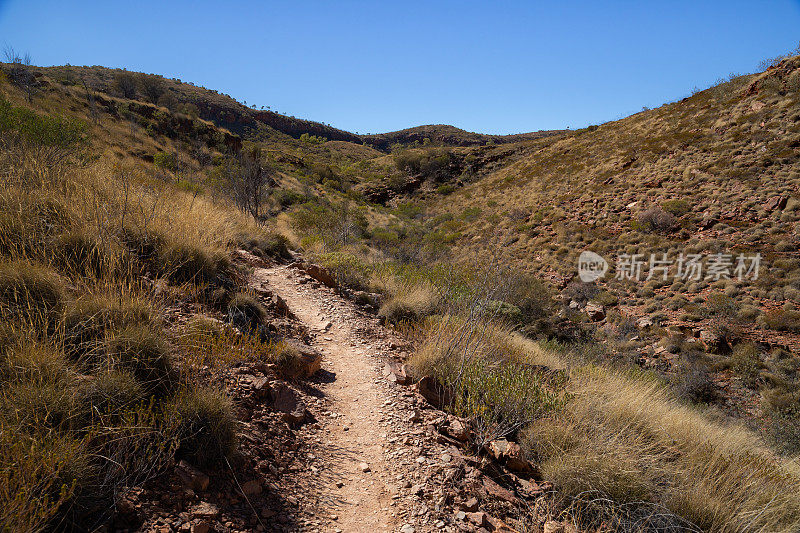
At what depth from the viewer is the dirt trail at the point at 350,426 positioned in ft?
7.63

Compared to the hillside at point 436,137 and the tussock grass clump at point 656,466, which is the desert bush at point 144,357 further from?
the hillside at point 436,137

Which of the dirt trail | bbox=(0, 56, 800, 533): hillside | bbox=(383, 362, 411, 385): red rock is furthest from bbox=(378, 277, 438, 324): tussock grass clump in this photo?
bbox=(383, 362, 411, 385): red rock

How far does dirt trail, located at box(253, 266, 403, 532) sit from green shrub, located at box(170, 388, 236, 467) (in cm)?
75

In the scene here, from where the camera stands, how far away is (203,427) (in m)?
2.12

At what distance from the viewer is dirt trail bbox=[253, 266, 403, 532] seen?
232 centimetres

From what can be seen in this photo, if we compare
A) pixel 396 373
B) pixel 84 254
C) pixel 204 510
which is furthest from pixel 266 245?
pixel 204 510

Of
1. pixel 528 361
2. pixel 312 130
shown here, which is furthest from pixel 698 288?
pixel 312 130

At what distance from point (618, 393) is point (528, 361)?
1127 millimetres

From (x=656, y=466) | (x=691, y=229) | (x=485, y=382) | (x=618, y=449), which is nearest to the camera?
(x=618, y=449)

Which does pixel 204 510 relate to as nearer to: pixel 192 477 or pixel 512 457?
pixel 192 477

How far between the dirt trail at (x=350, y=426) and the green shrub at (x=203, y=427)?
75 cm

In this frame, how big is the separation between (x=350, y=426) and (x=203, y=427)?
56.4 inches

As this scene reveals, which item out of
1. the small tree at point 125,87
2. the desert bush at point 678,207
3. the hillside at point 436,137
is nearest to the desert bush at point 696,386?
the desert bush at point 678,207

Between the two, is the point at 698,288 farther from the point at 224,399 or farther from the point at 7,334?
the point at 7,334
